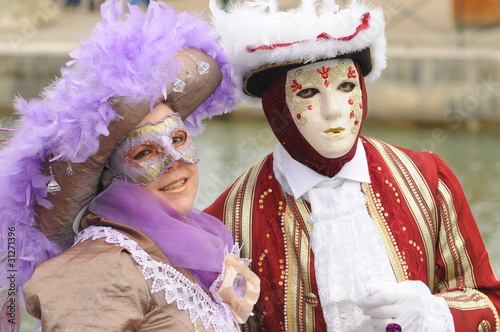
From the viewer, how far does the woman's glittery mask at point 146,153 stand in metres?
2.00

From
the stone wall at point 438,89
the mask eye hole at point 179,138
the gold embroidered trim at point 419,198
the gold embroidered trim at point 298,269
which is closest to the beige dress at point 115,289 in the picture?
the mask eye hole at point 179,138

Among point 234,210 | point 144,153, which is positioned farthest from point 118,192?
point 234,210

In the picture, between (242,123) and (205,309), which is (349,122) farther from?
(242,123)

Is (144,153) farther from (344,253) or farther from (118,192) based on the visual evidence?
(344,253)

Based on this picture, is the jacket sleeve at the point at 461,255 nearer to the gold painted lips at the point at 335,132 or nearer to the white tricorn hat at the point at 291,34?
the gold painted lips at the point at 335,132

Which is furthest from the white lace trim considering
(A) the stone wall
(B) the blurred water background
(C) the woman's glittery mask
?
(A) the stone wall

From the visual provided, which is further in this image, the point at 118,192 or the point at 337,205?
the point at 337,205

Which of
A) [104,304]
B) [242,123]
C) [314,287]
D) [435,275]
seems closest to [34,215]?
[104,304]

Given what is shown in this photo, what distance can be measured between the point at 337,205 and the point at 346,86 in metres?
0.35

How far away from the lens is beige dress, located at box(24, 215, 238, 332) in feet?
5.83

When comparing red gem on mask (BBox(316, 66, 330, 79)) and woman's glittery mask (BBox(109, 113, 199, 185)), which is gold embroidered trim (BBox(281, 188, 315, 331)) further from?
woman's glittery mask (BBox(109, 113, 199, 185))

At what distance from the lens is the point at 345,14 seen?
7.45ft

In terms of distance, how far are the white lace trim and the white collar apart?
0.51m

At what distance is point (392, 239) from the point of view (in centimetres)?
238
